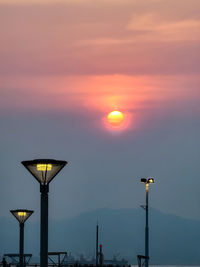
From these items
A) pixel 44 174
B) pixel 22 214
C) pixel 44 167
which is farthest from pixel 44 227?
pixel 22 214

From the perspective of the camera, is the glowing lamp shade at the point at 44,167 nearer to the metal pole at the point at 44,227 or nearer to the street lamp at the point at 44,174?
the street lamp at the point at 44,174

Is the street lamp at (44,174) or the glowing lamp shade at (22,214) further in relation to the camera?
the glowing lamp shade at (22,214)

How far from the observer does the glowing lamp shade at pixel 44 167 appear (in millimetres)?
23938

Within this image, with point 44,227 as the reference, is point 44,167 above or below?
above

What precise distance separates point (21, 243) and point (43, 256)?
16.6 metres

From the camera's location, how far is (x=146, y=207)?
69062 mm

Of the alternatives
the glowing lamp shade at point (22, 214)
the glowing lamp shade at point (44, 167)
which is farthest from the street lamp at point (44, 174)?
the glowing lamp shade at point (22, 214)

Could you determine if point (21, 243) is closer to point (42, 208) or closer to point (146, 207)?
point (42, 208)

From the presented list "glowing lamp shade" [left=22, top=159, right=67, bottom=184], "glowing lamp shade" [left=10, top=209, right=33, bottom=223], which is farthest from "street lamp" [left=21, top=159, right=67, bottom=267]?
"glowing lamp shade" [left=10, top=209, right=33, bottom=223]

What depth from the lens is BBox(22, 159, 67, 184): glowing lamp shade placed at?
942 inches

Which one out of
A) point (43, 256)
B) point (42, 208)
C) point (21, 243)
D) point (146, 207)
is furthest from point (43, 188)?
point (146, 207)

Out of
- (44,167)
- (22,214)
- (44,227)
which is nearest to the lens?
(44,167)

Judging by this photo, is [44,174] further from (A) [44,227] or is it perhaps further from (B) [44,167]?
(A) [44,227]

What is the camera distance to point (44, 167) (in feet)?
78.6
